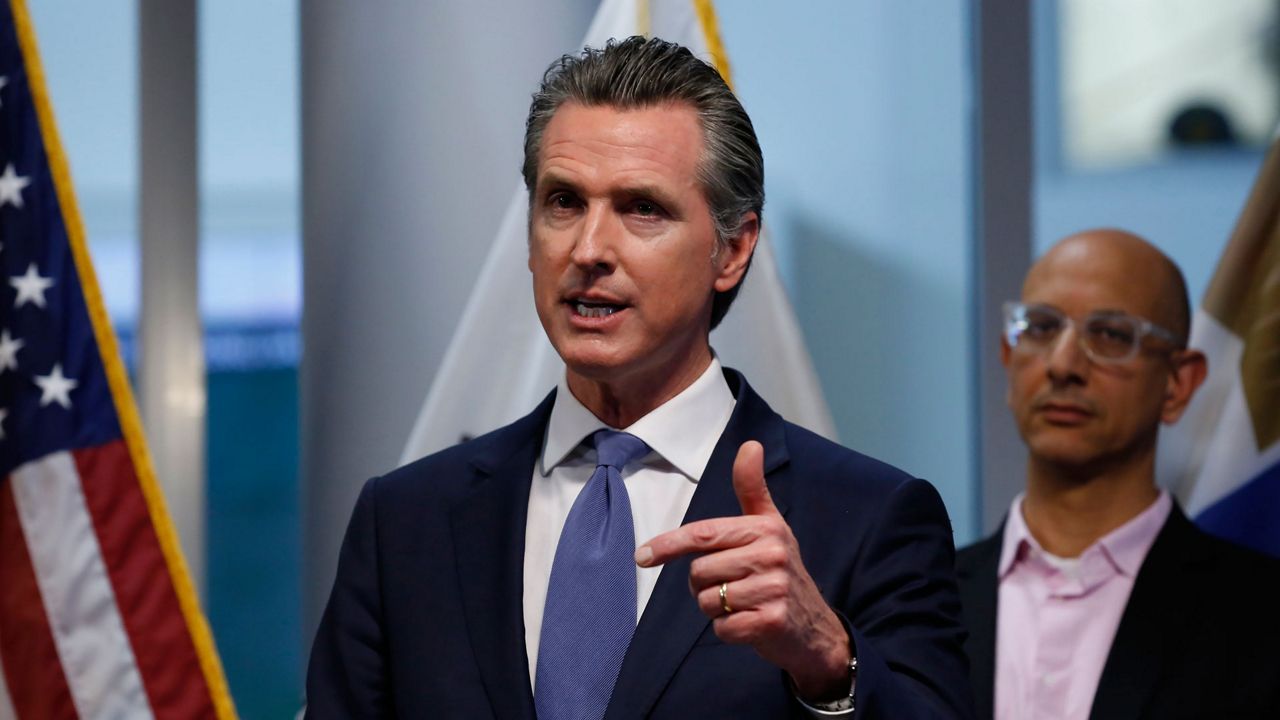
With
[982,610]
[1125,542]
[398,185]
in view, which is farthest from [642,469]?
[398,185]

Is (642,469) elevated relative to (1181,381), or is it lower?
elevated

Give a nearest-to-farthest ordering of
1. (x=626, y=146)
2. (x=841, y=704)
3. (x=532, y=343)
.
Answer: (x=841, y=704) → (x=626, y=146) → (x=532, y=343)

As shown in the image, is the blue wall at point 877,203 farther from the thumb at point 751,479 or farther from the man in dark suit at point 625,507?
the thumb at point 751,479

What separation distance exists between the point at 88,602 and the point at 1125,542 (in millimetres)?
1885

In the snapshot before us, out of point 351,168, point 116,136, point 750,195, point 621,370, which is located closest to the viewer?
point 621,370

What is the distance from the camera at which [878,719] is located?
1.31 meters

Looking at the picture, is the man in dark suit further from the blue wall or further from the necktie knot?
the blue wall

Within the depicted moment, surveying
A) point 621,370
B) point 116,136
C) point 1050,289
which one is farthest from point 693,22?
point 116,136

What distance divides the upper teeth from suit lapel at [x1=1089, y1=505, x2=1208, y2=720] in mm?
1332

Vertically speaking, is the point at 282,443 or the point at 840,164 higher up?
the point at 840,164

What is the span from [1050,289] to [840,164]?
1037mm

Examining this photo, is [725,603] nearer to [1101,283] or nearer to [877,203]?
[1101,283]

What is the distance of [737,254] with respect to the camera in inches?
66.7

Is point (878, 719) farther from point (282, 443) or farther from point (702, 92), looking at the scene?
point (282, 443)
